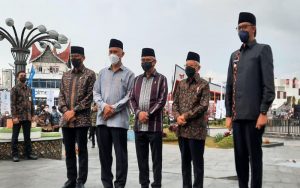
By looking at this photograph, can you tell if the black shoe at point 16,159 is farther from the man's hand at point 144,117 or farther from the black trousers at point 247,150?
the black trousers at point 247,150

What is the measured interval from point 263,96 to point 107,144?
2.31 metres

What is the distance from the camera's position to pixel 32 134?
33.6 ft

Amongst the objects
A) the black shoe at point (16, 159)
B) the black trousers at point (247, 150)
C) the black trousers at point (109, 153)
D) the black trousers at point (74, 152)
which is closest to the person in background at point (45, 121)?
the black shoe at point (16, 159)

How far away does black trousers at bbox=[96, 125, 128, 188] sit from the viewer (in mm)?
5742

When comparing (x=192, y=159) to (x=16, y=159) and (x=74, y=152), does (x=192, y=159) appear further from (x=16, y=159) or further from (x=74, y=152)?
(x=16, y=159)

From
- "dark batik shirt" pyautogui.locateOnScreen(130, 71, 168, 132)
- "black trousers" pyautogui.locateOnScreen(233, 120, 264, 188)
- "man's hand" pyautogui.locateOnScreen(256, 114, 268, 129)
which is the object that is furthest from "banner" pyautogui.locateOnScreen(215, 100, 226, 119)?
"man's hand" pyautogui.locateOnScreen(256, 114, 268, 129)

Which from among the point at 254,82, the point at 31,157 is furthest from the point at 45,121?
the point at 254,82

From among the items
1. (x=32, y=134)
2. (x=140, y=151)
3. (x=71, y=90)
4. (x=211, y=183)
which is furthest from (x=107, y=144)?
(x=32, y=134)

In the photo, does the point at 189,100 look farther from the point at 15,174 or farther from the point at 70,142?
the point at 15,174

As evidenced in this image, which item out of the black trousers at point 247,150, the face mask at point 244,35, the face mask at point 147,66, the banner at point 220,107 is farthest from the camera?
the banner at point 220,107

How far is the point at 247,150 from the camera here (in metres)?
4.57

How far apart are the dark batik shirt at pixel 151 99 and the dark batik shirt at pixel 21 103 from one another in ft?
14.5

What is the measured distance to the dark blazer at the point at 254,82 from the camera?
14.4ft

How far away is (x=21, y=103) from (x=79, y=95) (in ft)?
13.0
